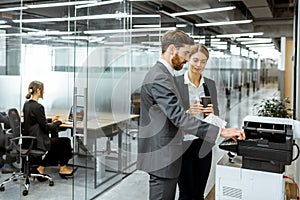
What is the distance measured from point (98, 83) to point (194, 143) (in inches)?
62.9

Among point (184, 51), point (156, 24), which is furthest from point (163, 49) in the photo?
point (156, 24)

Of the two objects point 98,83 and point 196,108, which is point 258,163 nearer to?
point 196,108

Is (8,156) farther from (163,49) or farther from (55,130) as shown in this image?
(163,49)

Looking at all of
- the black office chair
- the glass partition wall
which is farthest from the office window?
the black office chair

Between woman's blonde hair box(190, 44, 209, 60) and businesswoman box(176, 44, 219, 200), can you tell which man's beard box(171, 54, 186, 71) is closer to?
businesswoman box(176, 44, 219, 200)

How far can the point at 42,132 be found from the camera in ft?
13.0

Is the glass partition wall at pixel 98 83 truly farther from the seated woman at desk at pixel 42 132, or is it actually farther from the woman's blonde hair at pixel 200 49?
the woman's blonde hair at pixel 200 49

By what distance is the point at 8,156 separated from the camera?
383cm

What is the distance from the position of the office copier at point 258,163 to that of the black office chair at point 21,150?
2334 mm

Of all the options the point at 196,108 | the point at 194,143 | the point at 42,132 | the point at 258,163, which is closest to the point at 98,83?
the point at 42,132

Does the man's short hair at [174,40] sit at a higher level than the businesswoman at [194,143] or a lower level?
higher

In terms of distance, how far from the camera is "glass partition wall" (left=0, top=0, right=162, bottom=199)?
11.7ft

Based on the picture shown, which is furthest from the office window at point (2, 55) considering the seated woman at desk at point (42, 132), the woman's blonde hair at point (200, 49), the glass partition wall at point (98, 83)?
the woman's blonde hair at point (200, 49)

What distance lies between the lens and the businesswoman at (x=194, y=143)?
265 cm
